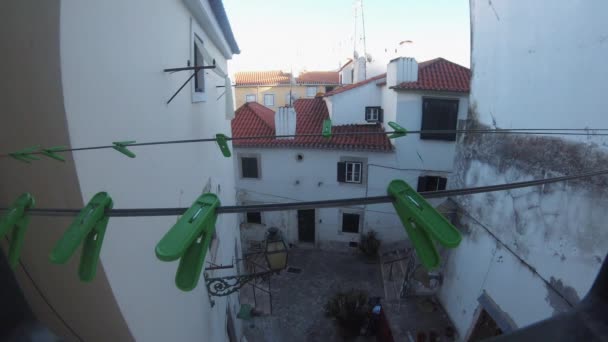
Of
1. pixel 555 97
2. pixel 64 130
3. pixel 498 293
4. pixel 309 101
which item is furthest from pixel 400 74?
pixel 64 130

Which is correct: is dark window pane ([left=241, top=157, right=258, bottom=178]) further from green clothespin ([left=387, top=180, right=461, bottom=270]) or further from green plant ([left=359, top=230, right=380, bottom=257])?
green clothespin ([left=387, top=180, right=461, bottom=270])

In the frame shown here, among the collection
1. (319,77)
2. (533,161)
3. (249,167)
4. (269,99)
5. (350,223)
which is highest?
(319,77)

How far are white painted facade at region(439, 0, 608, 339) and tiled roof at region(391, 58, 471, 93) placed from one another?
12.5 feet

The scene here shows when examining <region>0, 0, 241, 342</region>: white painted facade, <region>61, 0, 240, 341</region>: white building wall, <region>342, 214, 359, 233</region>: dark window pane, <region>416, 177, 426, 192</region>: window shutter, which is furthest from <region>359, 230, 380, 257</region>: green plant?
<region>0, 0, 241, 342</region>: white painted facade

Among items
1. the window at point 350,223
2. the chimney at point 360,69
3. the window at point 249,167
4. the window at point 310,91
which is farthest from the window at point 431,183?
the window at point 310,91

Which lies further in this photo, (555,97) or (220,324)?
(220,324)

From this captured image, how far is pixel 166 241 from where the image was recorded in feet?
3.26

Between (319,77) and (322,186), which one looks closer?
(322,186)

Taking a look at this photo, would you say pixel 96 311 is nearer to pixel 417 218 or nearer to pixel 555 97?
pixel 417 218

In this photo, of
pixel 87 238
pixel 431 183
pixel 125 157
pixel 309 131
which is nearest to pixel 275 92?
pixel 309 131

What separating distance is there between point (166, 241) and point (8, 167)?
1.56m

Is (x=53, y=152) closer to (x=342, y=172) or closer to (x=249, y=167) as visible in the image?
(x=342, y=172)

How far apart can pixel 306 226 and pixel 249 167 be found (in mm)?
3393

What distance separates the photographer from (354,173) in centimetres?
1258
